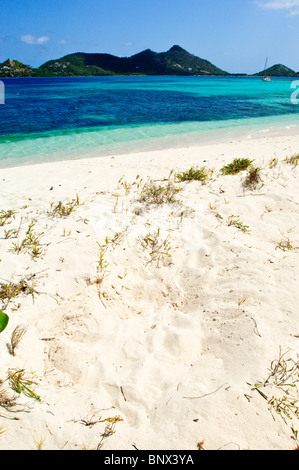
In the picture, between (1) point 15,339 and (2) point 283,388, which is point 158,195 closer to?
(1) point 15,339

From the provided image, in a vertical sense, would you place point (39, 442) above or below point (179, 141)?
below

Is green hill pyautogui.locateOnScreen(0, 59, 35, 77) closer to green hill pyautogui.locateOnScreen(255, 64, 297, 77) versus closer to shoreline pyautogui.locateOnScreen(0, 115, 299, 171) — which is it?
shoreline pyautogui.locateOnScreen(0, 115, 299, 171)

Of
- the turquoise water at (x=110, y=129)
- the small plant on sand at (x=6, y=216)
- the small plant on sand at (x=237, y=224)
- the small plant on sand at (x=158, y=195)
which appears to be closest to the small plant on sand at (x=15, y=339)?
the small plant on sand at (x=6, y=216)

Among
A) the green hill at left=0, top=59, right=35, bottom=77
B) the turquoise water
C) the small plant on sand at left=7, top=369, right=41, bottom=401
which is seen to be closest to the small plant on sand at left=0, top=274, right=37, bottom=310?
the small plant on sand at left=7, top=369, right=41, bottom=401

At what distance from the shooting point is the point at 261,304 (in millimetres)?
2336

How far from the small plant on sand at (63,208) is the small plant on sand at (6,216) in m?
0.50

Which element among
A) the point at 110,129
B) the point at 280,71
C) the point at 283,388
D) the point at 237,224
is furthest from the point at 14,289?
the point at 280,71

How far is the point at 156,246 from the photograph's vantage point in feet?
10.3

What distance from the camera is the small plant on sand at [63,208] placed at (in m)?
3.59

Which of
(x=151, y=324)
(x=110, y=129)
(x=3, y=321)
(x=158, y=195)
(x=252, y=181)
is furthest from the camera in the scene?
(x=110, y=129)

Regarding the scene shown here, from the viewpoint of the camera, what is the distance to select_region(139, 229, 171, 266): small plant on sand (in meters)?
3.00

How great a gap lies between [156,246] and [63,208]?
1.47 metres

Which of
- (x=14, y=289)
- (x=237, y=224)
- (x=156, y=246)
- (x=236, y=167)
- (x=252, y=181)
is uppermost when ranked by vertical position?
(x=236, y=167)
